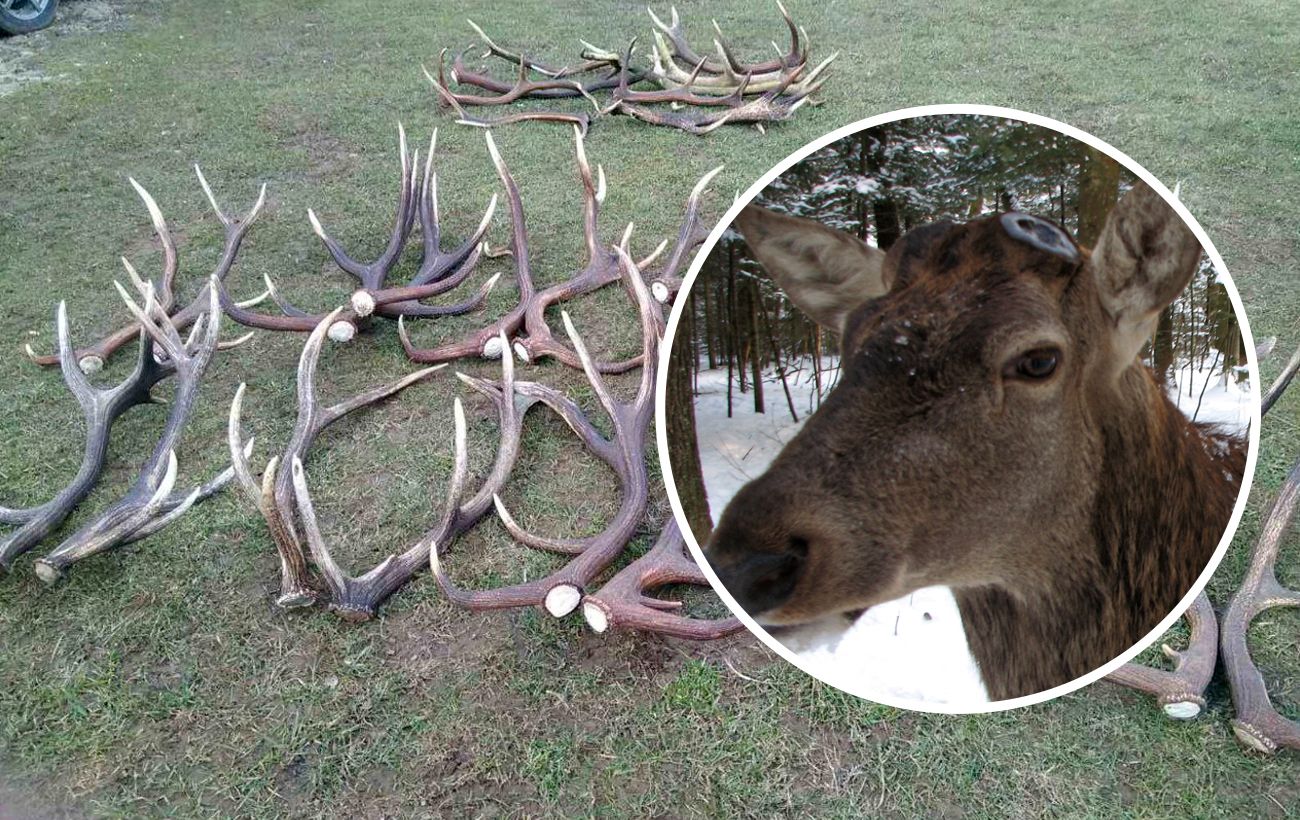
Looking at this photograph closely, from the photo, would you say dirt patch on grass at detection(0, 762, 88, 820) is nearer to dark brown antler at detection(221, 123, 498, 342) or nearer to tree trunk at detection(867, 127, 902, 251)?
dark brown antler at detection(221, 123, 498, 342)

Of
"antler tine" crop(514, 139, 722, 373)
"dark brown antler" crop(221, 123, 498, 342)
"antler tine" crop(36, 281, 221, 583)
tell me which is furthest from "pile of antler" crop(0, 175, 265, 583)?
"antler tine" crop(514, 139, 722, 373)

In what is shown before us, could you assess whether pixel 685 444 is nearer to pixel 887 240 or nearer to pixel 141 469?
pixel 887 240

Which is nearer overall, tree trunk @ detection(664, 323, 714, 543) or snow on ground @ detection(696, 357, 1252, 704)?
snow on ground @ detection(696, 357, 1252, 704)

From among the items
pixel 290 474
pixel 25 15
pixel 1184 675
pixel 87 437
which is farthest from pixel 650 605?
pixel 25 15

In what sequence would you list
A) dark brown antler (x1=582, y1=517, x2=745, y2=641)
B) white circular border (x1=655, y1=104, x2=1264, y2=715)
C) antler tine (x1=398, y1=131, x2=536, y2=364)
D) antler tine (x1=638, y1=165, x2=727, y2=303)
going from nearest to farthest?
1. white circular border (x1=655, y1=104, x2=1264, y2=715)
2. dark brown antler (x1=582, y1=517, x2=745, y2=641)
3. antler tine (x1=638, y1=165, x2=727, y2=303)
4. antler tine (x1=398, y1=131, x2=536, y2=364)

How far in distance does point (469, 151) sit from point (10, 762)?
3.77 metres

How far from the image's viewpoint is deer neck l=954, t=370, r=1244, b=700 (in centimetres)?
82

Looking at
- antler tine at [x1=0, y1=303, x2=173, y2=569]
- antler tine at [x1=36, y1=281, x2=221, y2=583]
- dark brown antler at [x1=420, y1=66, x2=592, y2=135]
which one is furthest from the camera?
dark brown antler at [x1=420, y1=66, x2=592, y2=135]

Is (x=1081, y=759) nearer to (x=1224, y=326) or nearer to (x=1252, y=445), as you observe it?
(x=1252, y=445)

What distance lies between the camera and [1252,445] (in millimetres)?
927

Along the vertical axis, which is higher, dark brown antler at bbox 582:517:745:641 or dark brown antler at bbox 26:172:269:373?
dark brown antler at bbox 26:172:269:373

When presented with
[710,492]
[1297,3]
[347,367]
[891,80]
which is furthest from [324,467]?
[1297,3]

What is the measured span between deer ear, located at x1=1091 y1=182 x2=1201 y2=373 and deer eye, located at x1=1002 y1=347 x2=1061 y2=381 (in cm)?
5

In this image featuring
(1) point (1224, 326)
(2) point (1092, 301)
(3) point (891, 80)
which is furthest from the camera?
(3) point (891, 80)
